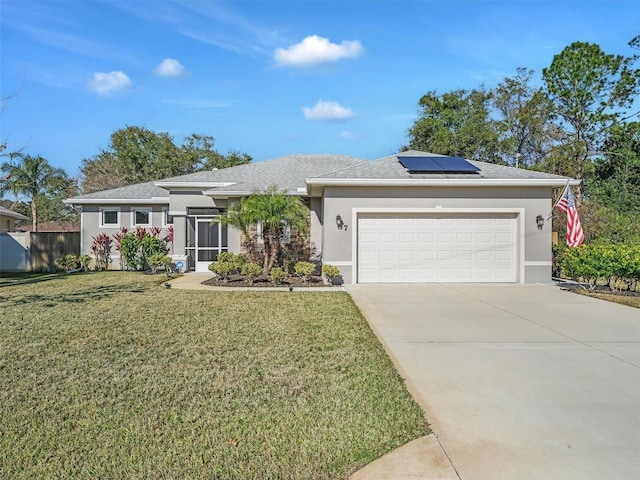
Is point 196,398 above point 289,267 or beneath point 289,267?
beneath

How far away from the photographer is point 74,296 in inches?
438

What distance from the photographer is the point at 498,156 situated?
109ft

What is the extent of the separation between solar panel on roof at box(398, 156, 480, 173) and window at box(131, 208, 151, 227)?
1160cm

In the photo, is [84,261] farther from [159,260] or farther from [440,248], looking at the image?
[440,248]

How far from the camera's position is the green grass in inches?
128

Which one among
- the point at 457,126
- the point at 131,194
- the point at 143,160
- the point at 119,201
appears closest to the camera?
the point at 119,201

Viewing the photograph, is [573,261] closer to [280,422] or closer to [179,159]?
[280,422]

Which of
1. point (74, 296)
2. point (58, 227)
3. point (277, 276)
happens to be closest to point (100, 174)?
point (58, 227)

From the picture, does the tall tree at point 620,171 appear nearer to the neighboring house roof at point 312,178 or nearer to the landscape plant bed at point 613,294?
the neighboring house roof at point 312,178

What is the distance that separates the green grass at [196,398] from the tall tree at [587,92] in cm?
2663

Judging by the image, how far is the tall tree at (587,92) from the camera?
2725 cm

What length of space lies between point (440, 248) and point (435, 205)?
136cm

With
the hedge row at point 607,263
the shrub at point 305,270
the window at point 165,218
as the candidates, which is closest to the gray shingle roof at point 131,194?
the window at point 165,218

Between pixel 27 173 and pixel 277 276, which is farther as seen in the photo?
pixel 27 173
